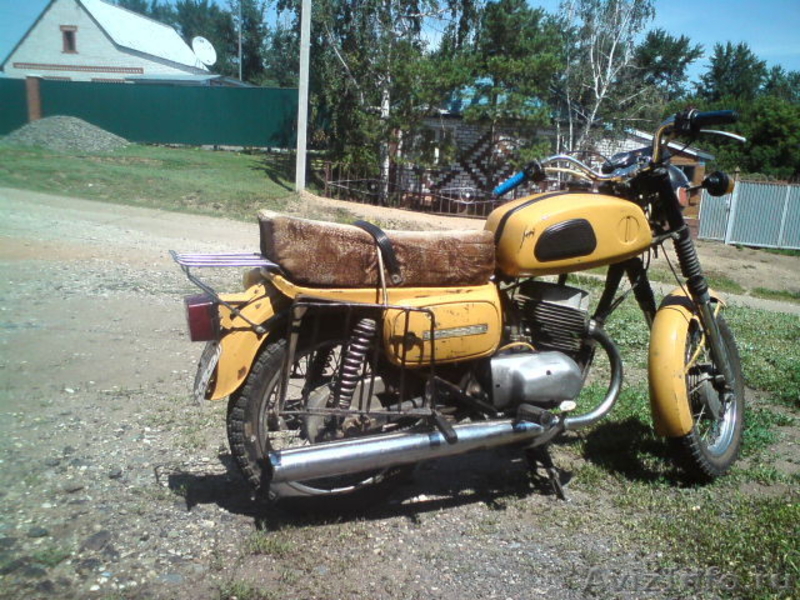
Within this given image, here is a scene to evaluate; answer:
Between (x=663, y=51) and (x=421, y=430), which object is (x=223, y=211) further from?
(x=663, y=51)

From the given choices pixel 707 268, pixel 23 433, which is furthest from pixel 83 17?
pixel 23 433

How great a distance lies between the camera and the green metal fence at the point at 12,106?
26.1 m

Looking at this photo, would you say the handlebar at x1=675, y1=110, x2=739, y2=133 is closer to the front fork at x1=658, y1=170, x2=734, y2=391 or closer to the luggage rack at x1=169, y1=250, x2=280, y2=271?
the front fork at x1=658, y1=170, x2=734, y2=391

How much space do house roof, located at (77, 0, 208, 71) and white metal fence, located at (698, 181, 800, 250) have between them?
24457 mm

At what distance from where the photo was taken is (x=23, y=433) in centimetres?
378

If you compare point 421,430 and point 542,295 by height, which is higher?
point 542,295

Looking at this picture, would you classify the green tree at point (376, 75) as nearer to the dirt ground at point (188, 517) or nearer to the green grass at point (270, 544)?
the dirt ground at point (188, 517)

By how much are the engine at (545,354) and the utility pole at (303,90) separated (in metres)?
13.7

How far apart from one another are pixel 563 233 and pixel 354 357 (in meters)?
1.08

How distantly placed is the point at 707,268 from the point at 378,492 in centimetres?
1323

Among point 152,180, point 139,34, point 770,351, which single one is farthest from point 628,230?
point 139,34

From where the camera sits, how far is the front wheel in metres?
3.65

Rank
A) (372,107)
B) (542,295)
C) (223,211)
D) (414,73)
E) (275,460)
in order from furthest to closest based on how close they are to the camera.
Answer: (372,107) < (414,73) < (223,211) < (542,295) < (275,460)

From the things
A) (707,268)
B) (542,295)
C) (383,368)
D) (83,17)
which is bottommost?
(707,268)
